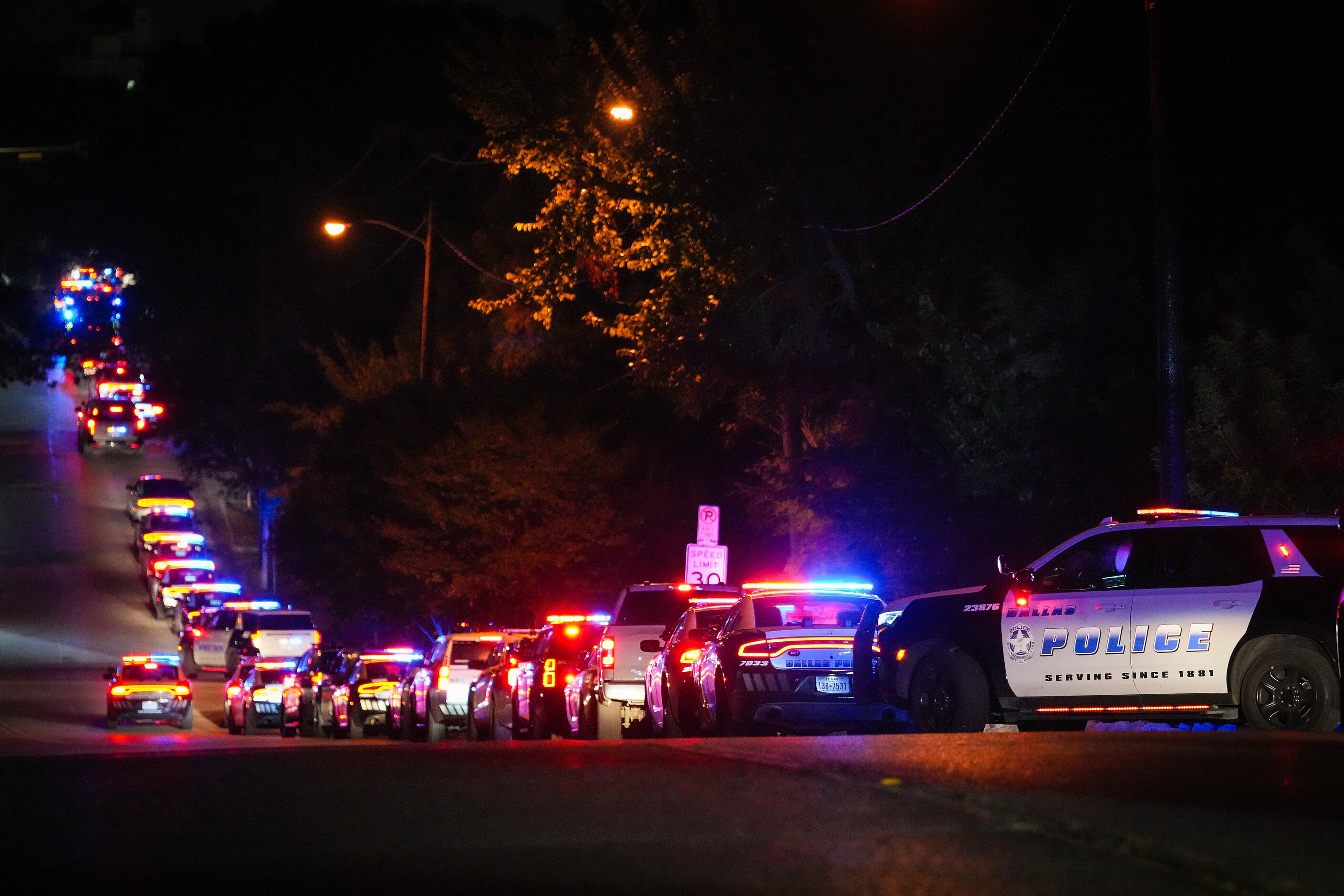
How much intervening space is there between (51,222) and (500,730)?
51068mm

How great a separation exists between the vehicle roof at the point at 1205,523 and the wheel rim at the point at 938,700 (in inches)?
43.7

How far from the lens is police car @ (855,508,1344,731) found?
1229cm

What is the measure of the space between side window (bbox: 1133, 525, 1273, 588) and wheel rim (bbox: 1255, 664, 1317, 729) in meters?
0.71

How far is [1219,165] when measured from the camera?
25.4 metres

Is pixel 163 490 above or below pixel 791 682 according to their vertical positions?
above

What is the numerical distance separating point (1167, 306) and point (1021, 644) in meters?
5.02

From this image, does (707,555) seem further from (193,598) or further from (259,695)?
(193,598)

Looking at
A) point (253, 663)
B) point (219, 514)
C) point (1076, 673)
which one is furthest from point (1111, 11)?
point (219, 514)

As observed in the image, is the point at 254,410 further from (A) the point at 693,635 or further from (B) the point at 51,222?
(A) the point at 693,635

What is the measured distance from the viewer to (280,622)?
124ft

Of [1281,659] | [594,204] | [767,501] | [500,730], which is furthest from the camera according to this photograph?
[767,501]

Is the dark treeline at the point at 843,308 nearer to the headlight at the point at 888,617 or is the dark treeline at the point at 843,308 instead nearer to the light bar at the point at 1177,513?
the headlight at the point at 888,617

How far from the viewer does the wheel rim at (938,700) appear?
13.2 metres

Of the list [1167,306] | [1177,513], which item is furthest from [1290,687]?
[1167,306]
